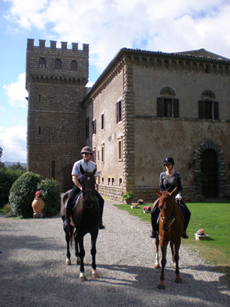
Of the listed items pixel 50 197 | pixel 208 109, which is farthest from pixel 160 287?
pixel 208 109

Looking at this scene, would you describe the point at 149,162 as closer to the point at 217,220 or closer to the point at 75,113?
the point at 217,220

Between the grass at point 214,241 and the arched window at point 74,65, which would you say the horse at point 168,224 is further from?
the arched window at point 74,65

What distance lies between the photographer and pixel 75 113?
34.5 metres

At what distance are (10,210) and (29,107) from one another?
19728 mm

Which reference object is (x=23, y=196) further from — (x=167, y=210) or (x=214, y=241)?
(x=167, y=210)

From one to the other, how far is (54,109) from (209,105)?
61.9 ft

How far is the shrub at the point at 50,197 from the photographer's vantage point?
14.3 metres

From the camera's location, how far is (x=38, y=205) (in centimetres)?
1389

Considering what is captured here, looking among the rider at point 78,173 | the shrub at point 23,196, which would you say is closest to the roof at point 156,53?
the shrub at point 23,196

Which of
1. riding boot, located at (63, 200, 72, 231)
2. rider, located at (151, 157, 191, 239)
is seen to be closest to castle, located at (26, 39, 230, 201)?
riding boot, located at (63, 200, 72, 231)

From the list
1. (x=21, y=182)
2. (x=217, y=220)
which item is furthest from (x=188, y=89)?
Result: (x=21, y=182)

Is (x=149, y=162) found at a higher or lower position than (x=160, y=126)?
lower

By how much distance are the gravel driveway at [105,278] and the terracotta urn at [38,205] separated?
4948mm

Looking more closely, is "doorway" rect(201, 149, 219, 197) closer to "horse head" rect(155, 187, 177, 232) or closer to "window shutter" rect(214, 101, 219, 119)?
"window shutter" rect(214, 101, 219, 119)
